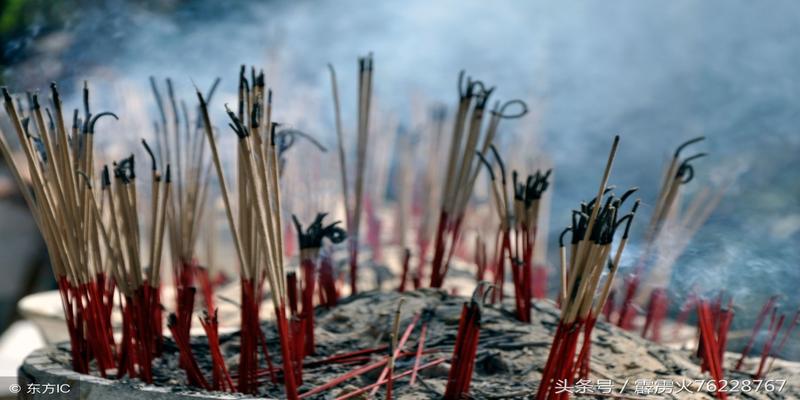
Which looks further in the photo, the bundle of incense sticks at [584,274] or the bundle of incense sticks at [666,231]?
the bundle of incense sticks at [666,231]

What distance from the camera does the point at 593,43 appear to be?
5.68m

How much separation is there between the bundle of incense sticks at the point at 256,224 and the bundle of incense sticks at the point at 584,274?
38 centimetres

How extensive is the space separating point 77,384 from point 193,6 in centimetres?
275

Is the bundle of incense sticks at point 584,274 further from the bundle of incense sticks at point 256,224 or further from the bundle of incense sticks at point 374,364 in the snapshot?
the bundle of incense sticks at point 256,224

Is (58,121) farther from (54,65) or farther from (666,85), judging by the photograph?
(666,85)

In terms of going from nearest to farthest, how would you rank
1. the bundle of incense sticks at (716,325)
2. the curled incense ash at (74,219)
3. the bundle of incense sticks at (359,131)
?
the curled incense ash at (74,219), the bundle of incense sticks at (716,325), the bundle of incense sticks at (359,131)

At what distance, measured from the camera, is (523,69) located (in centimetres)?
555

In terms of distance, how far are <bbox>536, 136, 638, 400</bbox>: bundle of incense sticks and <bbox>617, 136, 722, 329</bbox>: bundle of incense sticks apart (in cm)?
40

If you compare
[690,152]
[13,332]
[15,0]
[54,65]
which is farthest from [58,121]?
[690,152]

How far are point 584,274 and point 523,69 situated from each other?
4510 millimetres

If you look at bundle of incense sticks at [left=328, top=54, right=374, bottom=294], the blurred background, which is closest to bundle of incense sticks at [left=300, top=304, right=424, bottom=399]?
bundle of incense sticks at [left=328, top=54, right=374, bottom=294]

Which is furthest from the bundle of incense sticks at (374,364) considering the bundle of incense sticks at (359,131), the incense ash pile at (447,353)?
the bundle of incense sticks at (359,131)

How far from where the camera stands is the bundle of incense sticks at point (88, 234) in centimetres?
138

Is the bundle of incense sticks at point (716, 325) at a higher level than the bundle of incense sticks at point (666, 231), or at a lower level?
lower
